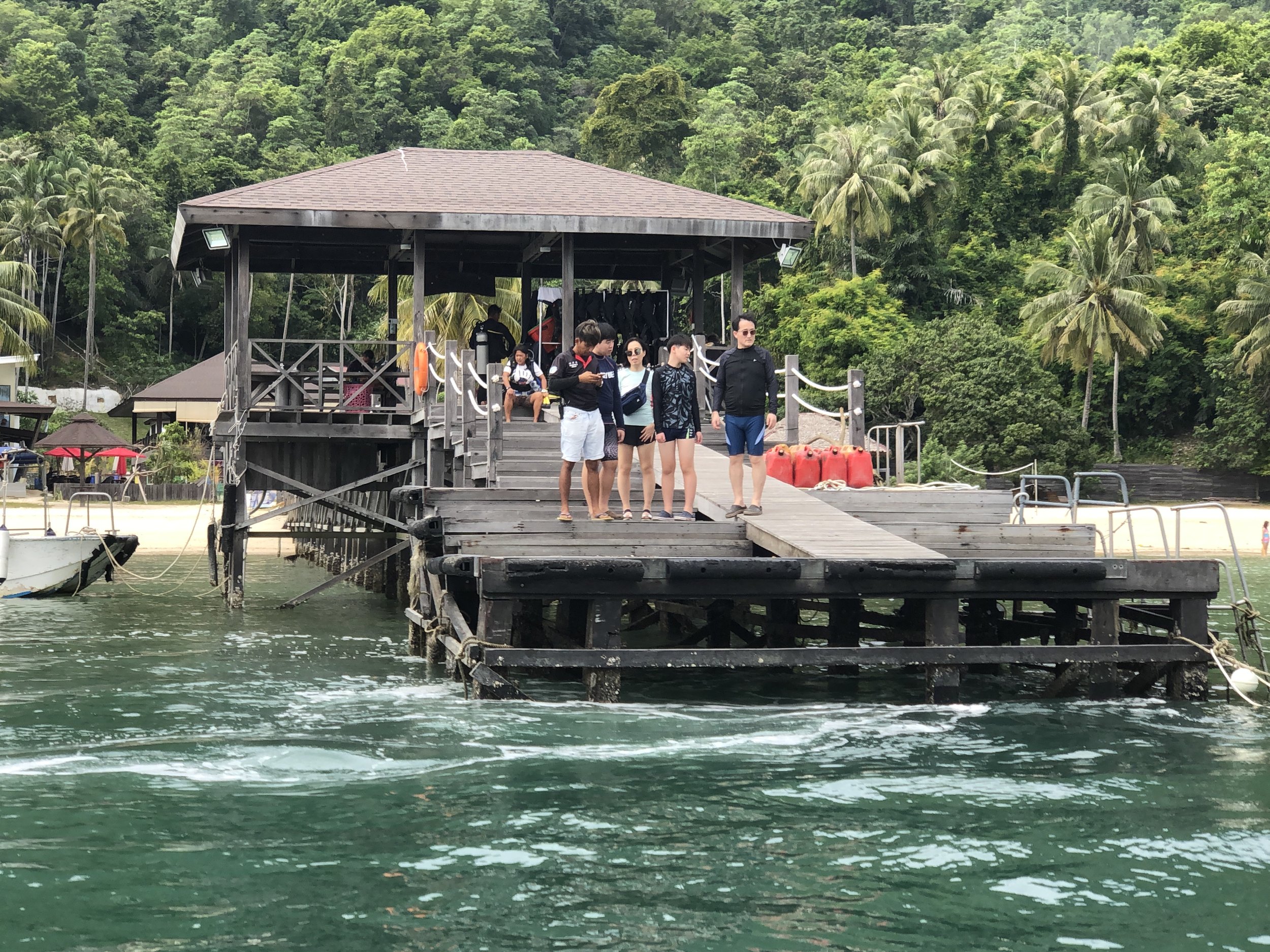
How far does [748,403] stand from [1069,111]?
54.0 metres

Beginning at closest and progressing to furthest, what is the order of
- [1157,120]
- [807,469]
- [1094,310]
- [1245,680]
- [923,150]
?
1. [1245,680]
2. [807,469]
3. [1094,310]
4. [1157,120]
5. [923,150]

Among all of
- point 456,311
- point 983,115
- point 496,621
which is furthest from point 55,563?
point 983,115

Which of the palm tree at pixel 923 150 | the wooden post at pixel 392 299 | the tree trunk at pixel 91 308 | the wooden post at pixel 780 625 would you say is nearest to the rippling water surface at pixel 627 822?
the wooden post at pixel 780 625

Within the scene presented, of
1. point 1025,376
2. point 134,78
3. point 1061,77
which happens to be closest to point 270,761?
point 1025,376

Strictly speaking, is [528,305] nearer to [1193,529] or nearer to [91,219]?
[1193,529]

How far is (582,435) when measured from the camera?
11930 mm

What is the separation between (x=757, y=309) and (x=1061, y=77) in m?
20.2

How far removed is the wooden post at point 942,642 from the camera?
11.1 m

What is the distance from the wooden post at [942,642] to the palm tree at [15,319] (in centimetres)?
5025

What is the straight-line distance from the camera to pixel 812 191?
58.5 m

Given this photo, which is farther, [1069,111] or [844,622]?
[1069,111]

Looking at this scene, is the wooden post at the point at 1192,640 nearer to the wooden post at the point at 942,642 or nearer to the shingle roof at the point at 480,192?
the wooden post at the point at 942,642

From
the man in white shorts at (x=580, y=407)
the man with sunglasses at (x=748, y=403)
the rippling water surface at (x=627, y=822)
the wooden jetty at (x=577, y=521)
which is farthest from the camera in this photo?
the man with sunglasses at (x=748, y=403)

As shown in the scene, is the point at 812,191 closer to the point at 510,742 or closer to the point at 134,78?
the point at 510,742
